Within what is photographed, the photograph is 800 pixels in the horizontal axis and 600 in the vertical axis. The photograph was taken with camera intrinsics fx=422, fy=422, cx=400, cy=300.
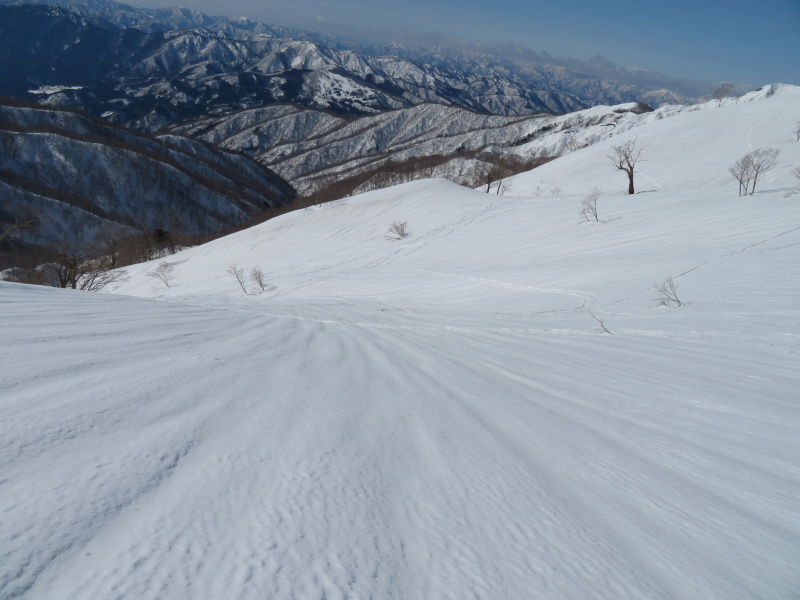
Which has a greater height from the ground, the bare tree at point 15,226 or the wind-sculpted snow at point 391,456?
the bare tree at point 15,226

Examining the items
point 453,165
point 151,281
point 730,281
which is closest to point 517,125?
point 453,165

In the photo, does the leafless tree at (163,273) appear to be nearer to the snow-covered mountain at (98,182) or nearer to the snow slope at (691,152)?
the snow slope at (691,152)

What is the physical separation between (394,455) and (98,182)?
122530mm

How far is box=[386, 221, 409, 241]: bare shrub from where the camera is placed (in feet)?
106

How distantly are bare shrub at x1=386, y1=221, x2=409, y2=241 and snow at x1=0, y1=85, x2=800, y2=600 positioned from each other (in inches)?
968

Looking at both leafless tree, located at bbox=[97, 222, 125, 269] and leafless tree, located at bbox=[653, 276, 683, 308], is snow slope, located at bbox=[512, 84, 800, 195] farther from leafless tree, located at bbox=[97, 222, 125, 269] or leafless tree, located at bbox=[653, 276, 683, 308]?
leafless tree, located at bbox=[97, 222, 125, 269]

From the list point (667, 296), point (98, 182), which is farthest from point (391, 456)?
point (98, 182)

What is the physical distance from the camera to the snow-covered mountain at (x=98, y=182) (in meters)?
78.1

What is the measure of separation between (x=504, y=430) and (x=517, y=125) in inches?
8407

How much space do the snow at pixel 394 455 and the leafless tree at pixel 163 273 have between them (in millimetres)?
31636

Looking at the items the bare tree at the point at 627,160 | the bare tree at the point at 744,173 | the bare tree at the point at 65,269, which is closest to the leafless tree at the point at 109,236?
the bare tree at the point at 65,269

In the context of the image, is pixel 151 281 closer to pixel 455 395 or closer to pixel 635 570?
pixel 455 395

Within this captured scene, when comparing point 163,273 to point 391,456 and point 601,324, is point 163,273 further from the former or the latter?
point 391,456

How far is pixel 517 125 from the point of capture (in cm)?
19375
